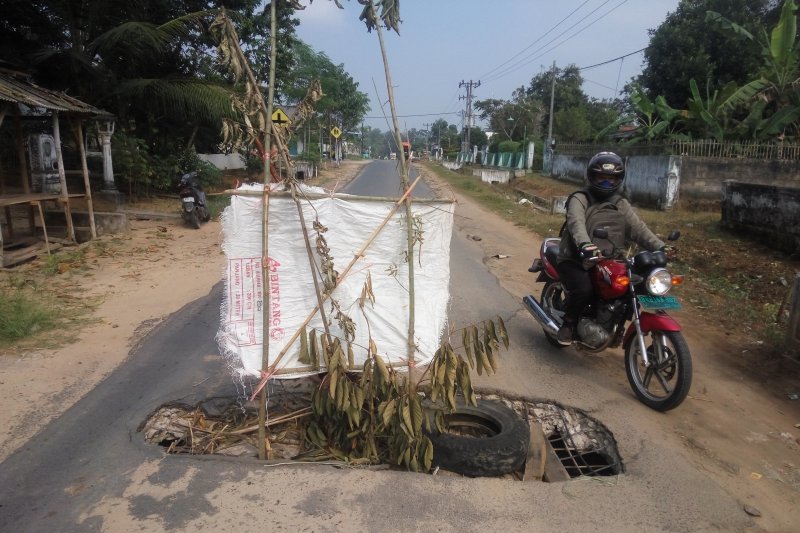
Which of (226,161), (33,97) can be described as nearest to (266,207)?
(33,97)

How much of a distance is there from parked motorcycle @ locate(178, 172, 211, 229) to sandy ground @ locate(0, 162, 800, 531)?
4199mm

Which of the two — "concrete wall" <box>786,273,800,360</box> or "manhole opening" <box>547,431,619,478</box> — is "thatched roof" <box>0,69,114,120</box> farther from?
"concrete wall" <box>786,273,800,360</box>

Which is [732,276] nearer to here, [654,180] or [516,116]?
[654,180]

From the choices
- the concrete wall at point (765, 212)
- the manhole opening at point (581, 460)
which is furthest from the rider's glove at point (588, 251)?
the concrete wall at point (765, 212)

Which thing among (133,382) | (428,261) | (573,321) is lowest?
(133,382)

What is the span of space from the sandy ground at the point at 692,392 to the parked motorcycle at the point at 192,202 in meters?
4.20

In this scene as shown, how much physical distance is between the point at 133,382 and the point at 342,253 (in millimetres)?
2264

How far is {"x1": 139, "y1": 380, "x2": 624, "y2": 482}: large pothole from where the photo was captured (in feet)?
11.4

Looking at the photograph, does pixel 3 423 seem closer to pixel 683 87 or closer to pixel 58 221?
pixel 58 221

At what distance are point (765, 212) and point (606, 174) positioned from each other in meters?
6.63

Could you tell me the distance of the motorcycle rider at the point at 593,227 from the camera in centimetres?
446

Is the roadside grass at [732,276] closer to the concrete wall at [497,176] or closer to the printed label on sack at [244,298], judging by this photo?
the printed label on sack at [244,298]

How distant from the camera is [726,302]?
22.4 feet

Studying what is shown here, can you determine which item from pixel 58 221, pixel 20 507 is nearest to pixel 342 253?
pixel 20 507
